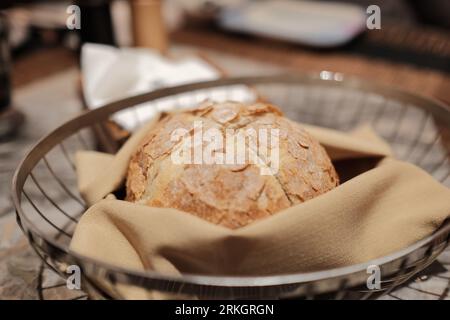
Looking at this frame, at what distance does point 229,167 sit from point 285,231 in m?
0.10

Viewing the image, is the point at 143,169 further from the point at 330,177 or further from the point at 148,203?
the point at 330,177

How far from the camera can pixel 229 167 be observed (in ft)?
1.63

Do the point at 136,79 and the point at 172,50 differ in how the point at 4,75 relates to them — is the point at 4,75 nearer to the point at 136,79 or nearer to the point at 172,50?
the point at 136,79

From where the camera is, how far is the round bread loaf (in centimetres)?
49

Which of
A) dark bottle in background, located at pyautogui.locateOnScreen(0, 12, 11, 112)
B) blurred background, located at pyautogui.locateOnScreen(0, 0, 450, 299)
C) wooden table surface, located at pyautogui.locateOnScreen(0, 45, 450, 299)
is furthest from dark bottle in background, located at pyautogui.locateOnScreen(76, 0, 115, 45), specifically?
dark bottle in background, located at pyautogui.locateOnScreen(0, 12, 11, 112)

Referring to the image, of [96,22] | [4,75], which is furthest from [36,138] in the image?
[96,22]

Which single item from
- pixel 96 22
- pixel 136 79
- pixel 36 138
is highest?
pixel 96 22

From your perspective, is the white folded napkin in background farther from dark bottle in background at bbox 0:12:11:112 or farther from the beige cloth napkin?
the beige cloth napkin

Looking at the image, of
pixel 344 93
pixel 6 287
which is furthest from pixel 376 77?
pixel 6 287

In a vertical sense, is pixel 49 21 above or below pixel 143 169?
above

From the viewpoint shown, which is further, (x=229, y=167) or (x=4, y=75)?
(x=4, y=75)

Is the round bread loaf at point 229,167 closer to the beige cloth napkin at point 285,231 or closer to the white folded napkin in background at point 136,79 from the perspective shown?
the beige cloth napkin at point 285,231

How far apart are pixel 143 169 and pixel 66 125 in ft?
0.50

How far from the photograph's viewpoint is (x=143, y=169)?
0.56 m
